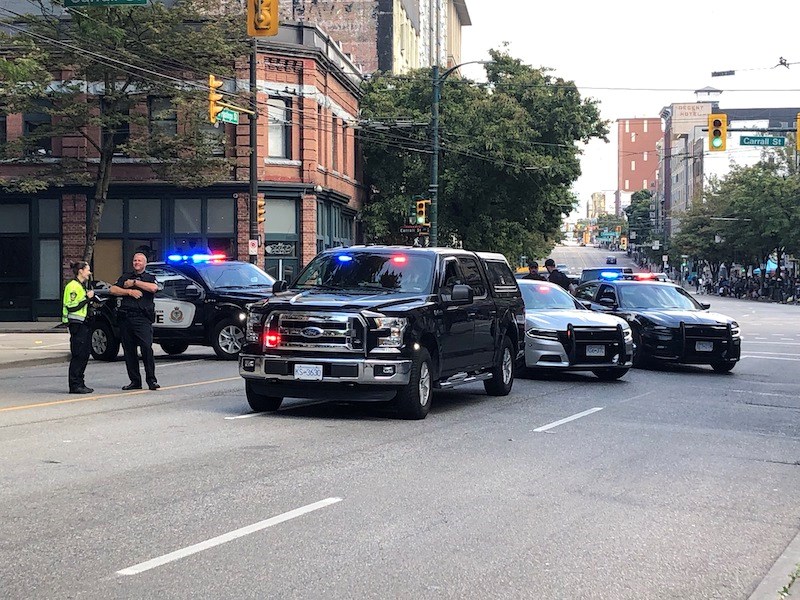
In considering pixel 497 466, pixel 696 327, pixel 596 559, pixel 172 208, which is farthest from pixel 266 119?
pixel 596 559

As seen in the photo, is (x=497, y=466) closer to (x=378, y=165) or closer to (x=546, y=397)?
(x=546, y=397)

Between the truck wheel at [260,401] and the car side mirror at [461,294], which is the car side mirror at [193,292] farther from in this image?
the car side mirror at [461,294]

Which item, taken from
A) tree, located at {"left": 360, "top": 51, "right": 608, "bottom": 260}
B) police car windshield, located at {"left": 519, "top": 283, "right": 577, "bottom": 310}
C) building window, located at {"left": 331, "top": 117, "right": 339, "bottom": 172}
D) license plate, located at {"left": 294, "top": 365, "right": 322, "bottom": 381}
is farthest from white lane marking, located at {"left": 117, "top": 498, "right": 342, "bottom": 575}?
tree, located at {"left": 360, "top": 51, "right": 608, "bottom": 260}

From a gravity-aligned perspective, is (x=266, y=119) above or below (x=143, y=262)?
above

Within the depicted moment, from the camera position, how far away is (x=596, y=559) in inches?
266

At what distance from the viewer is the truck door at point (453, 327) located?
13617 mm

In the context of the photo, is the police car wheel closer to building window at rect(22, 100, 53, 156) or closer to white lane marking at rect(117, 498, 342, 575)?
white lane marking at rect(117, 498, 342, 575)

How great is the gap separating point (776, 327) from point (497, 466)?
31.5m

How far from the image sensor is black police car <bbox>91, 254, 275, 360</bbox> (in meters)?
21.7

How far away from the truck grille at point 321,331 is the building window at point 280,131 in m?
30.4

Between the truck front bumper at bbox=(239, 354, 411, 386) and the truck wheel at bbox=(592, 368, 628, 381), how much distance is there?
721cm

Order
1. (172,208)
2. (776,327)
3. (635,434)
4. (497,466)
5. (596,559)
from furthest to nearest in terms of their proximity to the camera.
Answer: (172,208), (776,327), (635,434), (497,466), (596,559)

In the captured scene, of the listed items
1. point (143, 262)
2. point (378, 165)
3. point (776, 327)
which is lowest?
point (776, 327)

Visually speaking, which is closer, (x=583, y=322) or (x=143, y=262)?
(x=143, y=262)
